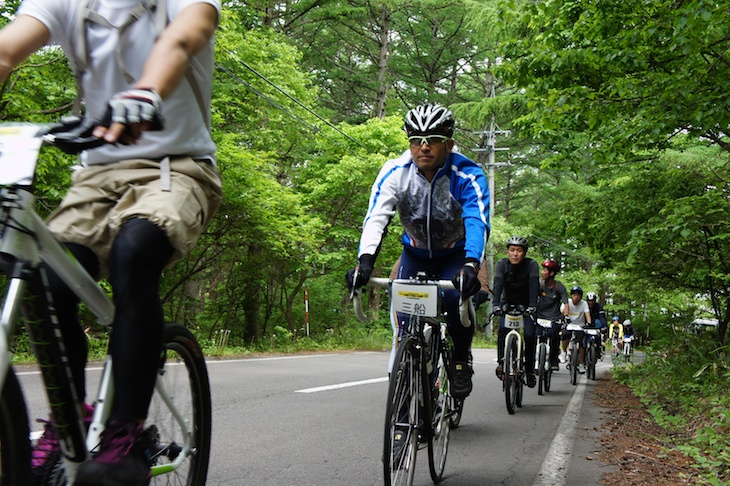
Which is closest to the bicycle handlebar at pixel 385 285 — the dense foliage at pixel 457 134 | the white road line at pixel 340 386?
the dense foliage at pixel 457 134

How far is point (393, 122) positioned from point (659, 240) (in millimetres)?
16703

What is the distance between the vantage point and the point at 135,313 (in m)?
A: 1.96

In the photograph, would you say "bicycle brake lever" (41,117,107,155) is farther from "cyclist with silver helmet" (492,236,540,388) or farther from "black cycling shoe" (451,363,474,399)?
"cyclist with silver helmet" (492,236,540,388)

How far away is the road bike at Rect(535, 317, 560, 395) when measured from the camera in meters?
10.3

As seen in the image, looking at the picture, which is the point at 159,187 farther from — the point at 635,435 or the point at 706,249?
the point at 706,249

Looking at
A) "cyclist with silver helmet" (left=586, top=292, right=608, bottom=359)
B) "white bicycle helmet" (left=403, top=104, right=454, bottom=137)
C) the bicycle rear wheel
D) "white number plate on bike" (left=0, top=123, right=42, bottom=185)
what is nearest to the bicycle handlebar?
"white bicycle helmet" (left=403, top=104, right=454, bottom=137)

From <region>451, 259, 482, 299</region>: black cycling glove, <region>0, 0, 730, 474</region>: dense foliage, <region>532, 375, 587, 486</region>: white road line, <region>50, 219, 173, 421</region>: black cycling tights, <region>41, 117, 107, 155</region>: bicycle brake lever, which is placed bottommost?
<region>532, 375, 587, 486</region>: white road line

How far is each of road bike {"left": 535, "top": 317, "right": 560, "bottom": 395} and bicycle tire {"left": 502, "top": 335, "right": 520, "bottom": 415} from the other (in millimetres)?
1562

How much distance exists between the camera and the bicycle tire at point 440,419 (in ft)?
13.9

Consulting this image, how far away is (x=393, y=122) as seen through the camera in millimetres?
23797

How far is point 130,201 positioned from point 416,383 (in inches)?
85.6

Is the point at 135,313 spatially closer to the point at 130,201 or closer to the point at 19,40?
the point at 130,201

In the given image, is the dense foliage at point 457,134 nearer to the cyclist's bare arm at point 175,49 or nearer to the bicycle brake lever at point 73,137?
the cyclist's bare arm at point 175,49

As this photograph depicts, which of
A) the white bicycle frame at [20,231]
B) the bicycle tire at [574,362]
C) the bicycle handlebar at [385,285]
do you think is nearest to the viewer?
the white bicycle frame at [20,231]
